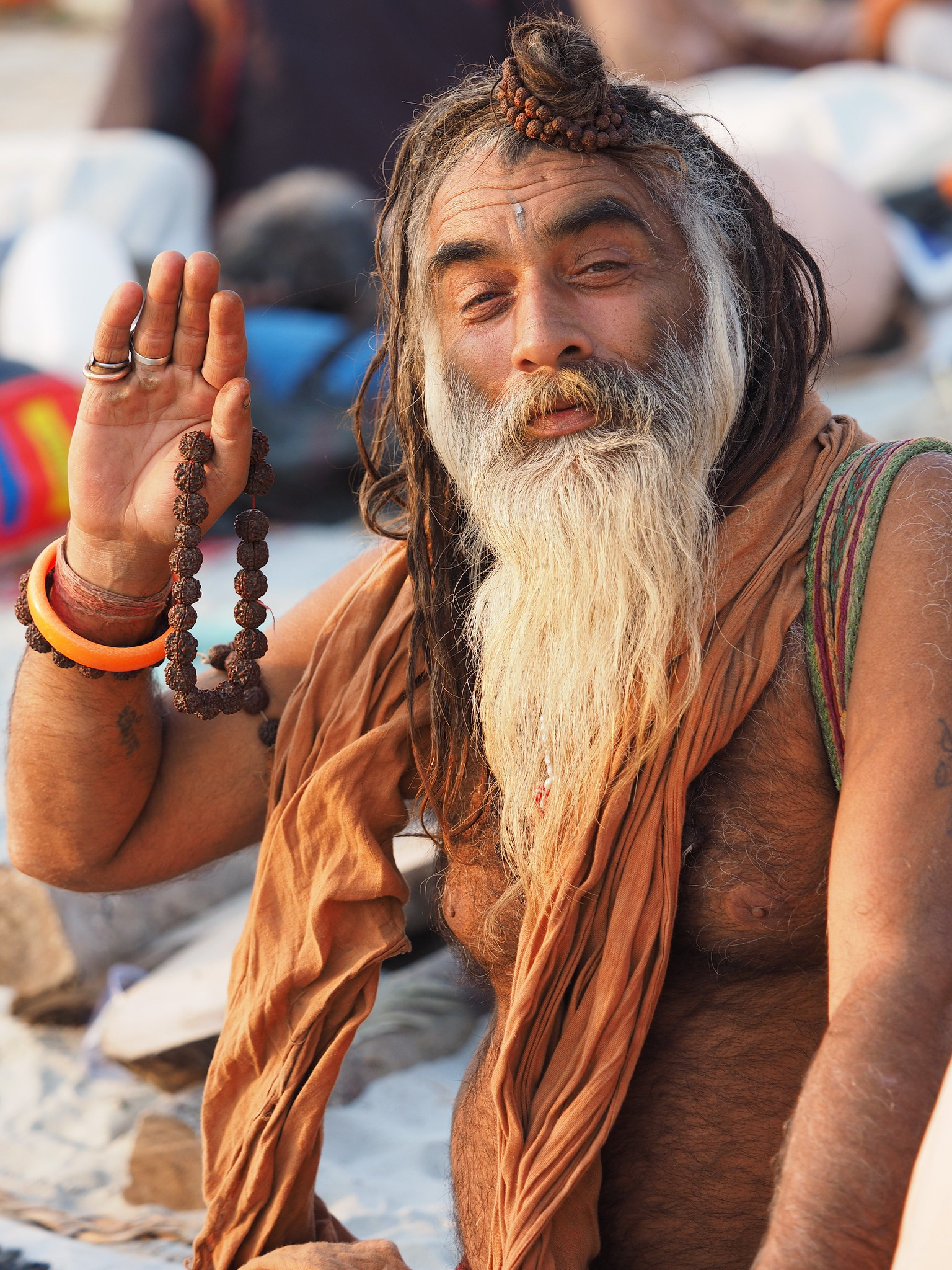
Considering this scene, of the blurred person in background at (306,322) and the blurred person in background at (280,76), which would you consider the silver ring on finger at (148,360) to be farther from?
the blurred person in background at (280,76)

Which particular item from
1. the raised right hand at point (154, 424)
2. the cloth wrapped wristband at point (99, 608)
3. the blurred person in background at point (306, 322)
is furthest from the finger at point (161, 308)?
the blurred person in background at point (306, 322)

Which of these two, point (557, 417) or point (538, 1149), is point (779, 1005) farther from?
point (557, 417)

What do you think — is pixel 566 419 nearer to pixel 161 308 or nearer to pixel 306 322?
pixel 161 308

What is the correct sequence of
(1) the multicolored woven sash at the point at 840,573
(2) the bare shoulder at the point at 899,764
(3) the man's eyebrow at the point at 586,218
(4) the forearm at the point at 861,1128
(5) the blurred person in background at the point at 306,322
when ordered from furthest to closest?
(5) the blurred person in background at the point at 306,322
(3) the man's eyebrow at the point at 586,218
(1) the multicolored woven sash at the point at 840,573
(2) the bare shoulder at the point at 899,764
(4) the forearm at the point at 861,1128

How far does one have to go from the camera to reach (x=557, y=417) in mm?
2080

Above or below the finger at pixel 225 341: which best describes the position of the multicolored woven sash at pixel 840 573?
below

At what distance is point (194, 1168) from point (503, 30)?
9.48 m

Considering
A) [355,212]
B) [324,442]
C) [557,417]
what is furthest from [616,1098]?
[355,212]

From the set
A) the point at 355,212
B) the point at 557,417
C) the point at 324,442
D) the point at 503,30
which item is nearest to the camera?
the point at 557,417

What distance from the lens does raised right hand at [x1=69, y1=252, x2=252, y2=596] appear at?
2.06m

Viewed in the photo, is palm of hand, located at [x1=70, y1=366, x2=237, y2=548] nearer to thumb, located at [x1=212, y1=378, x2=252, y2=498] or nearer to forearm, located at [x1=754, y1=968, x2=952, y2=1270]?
thumb, located at [x1=212, y1=378, x2=252, y2=498]

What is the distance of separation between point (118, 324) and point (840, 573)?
3.87 ft

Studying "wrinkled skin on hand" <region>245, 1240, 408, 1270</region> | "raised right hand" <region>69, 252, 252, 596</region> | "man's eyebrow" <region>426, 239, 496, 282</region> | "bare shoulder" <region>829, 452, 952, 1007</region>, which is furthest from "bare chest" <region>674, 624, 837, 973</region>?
"raised right hand" <region>69, 252, 252, 596</region>

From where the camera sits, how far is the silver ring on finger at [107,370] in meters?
2.09
